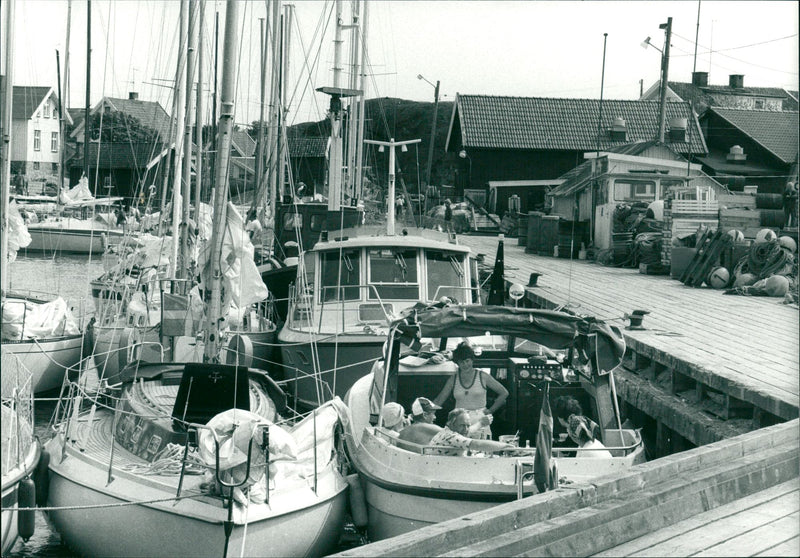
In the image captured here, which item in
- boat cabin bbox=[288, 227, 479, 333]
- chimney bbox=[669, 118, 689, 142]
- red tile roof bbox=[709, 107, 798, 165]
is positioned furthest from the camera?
red tile roof bbox=[709, 107, 798, 165]

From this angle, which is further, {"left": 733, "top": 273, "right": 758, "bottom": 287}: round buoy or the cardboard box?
the cardboard box

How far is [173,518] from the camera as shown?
9.07m

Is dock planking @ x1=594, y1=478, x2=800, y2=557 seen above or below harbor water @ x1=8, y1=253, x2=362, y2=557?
above

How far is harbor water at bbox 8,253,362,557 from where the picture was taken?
10852mm

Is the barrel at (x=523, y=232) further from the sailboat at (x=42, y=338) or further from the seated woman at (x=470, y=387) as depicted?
the seated woman at (x=470, y=387)

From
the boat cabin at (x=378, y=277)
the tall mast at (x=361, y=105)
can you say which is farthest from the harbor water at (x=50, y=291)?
the tall mast at (x=361, y=105)

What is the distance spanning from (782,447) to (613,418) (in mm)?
2215

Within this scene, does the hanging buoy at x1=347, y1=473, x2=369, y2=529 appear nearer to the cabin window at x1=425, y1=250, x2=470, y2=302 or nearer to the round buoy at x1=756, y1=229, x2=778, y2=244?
the cabin window at x1=425, y1=250, x2=470, y2=302

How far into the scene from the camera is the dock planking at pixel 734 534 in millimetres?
6020

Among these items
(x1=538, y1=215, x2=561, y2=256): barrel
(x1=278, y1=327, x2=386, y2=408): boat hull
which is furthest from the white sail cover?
(x1=538, y1=215, x2=561, y2=256): barrel

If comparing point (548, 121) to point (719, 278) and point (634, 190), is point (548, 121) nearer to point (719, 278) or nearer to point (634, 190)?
point (634, 190)

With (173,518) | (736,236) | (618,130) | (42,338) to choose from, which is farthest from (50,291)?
(618,130)

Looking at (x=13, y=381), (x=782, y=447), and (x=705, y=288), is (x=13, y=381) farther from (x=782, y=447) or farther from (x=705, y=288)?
(x=705, y=288)

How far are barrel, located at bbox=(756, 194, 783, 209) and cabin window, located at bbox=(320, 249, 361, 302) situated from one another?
45.0 feet
